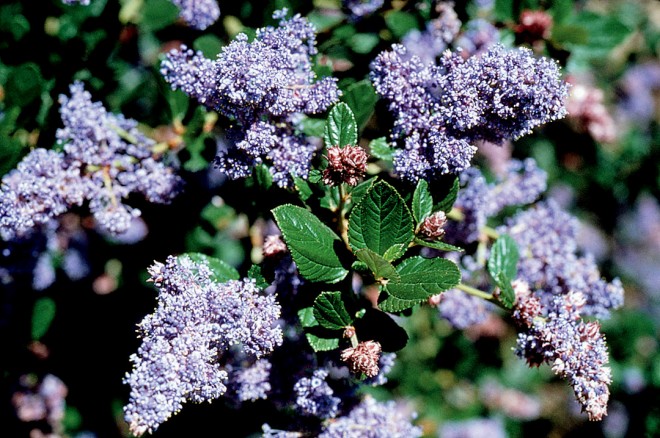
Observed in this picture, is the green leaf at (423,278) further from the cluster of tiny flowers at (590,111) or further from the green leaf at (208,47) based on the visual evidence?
the cluster of tiny flowers at (590,111)

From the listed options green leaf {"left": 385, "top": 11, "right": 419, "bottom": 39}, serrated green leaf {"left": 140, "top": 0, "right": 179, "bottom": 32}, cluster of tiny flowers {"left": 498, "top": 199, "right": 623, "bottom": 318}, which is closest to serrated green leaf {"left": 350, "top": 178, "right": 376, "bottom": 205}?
cluster of tiny flowers {"left": 498, "top": 199, "right": 623, "bottom": 318}

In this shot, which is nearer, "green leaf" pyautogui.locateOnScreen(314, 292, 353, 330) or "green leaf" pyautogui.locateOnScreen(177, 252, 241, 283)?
"green leaf" pyautogui.locateOnScreen(314, 292, 353, 330)

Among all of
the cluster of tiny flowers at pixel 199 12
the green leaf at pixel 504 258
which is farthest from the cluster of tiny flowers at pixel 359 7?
the green leaf at pixel 504 258

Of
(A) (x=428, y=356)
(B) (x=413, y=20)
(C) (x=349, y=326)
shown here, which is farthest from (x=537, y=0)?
(A) (x=428, y=356)

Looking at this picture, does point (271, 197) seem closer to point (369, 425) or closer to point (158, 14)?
point (369, 425)

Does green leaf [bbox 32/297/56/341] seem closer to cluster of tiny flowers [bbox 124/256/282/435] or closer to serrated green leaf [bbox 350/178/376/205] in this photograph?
cluster of tiny flowers [bbox 124/256/282/435]

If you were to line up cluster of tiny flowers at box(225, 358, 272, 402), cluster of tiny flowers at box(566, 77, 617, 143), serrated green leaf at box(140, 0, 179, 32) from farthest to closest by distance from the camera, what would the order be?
cluster of tiny flowers at box(566, 77, 617, 143) < serrated green leaf at box(140, 0, 179, 32) < cluster of tiny flowers at box(225, 358, 272, 402)

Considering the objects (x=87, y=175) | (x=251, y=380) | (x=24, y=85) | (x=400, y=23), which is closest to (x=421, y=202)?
(x=251, y=380)

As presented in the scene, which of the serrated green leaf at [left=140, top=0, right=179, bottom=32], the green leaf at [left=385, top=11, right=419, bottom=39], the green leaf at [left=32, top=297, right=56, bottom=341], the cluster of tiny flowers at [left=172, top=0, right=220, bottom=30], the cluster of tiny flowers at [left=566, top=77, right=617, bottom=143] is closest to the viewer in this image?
the cluster of tiny flowers at [left=172, top=0, right=220, bottom=30]
